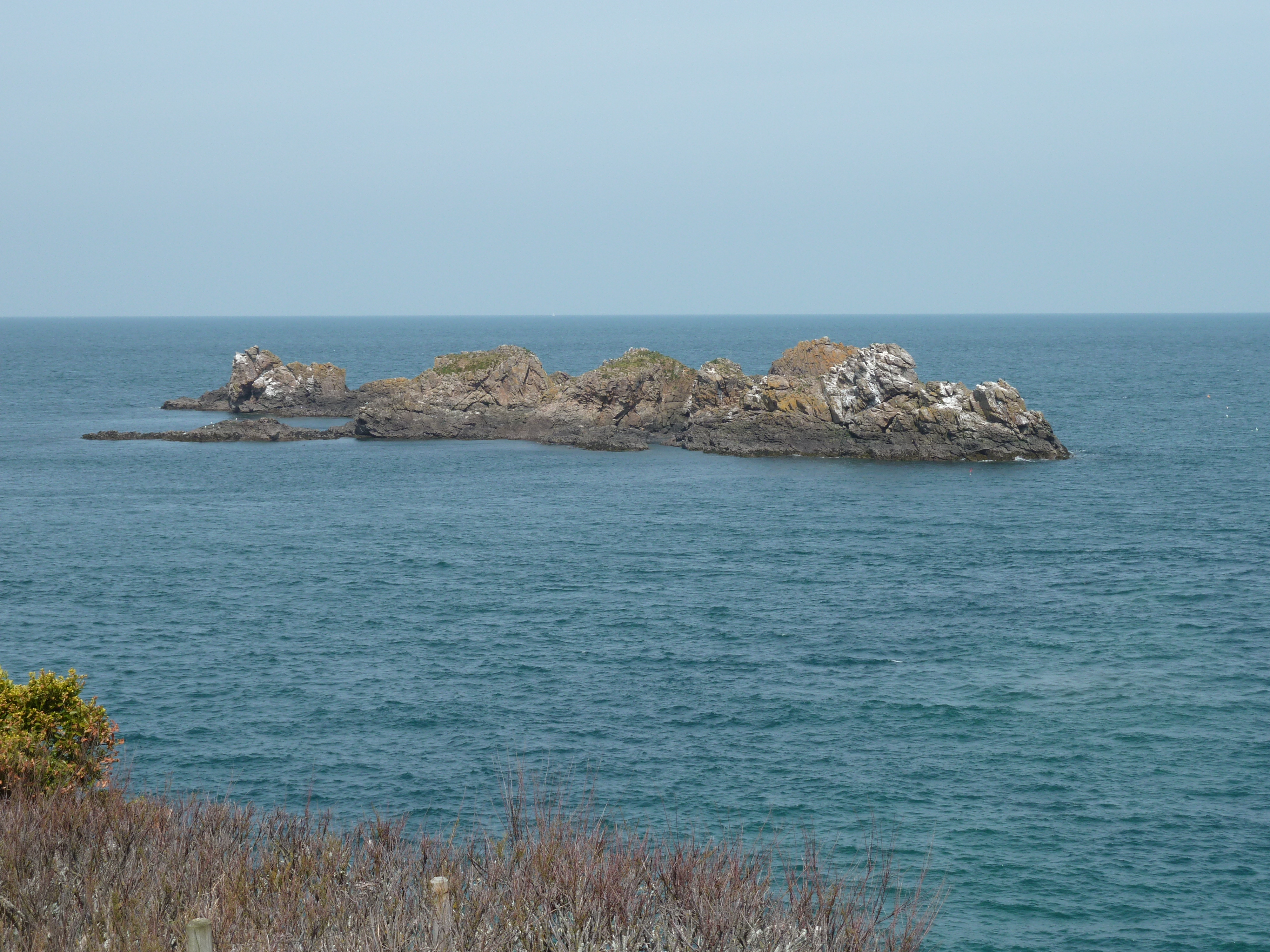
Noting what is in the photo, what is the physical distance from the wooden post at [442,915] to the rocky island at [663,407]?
9206 cm

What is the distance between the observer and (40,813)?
20.5 meters

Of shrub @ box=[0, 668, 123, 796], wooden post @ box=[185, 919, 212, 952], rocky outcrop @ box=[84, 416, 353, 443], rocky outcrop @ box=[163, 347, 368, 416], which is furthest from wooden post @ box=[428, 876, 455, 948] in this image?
rocky outcrop @ box=[163, 347, 368, 416]

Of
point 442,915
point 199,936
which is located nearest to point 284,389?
point 442,915

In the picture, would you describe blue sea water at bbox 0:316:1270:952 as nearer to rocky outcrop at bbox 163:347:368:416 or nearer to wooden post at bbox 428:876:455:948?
wooden post at bbox 428:876:455:948

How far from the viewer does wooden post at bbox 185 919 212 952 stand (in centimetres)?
1377

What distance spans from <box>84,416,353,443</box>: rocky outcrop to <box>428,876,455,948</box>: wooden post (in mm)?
111370

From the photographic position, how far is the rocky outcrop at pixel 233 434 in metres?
121

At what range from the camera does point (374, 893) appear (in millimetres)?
18938

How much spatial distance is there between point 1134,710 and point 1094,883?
13651mm

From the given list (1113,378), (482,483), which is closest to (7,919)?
A: (482,483)

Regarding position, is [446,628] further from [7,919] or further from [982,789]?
[7,919]

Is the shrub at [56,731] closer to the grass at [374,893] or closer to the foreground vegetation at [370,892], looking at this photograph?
the foreground vegetation at [370,892]

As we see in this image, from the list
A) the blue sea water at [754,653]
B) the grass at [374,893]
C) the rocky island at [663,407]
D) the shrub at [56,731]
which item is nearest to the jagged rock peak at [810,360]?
the rocky island at [663,407]

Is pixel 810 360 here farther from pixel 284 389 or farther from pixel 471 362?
pixel 284 389
